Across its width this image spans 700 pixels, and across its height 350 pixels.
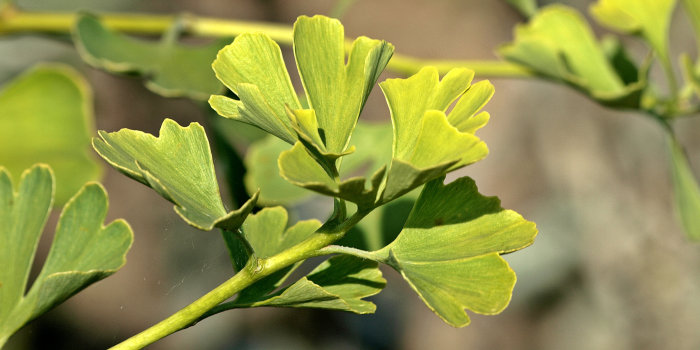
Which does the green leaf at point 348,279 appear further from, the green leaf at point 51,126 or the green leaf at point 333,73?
the green leaf at point 51,126

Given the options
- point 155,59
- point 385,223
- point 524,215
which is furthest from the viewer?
point 524,215

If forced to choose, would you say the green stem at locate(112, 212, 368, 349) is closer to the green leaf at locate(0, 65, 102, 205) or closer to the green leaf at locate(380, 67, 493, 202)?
the green leaf at locate(380, 67, 493, 202)

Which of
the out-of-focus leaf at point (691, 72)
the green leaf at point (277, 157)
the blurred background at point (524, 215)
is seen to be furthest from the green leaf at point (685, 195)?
the blurred background at point (524, 215)

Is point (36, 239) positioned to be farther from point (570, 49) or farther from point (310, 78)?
point (570, 49)

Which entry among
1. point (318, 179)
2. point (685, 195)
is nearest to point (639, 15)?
point (685, 195)

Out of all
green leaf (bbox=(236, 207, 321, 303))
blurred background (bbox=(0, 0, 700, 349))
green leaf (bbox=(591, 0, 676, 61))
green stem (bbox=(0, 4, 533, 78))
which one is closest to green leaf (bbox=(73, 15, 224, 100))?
green stem (bbox=(0, 4, 533, 78))
